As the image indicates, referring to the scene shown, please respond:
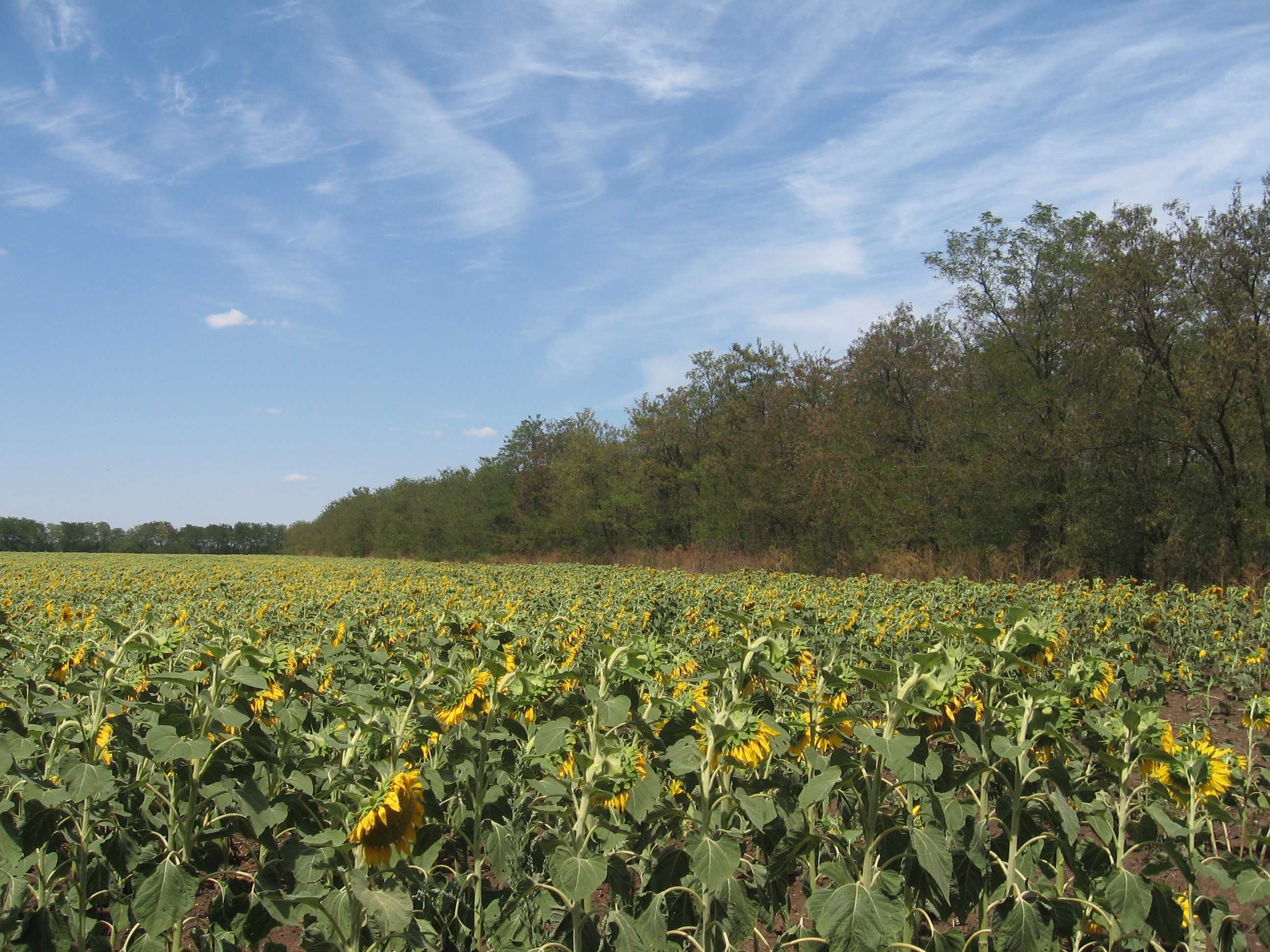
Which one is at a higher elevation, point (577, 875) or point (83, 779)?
point (83, 779)

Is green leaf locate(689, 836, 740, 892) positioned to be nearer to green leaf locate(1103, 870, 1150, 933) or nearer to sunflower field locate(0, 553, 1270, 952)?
sunflower field locate(0, 553, 1270, 952)

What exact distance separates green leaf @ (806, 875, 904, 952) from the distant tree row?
258ft

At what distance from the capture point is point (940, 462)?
2316 cm

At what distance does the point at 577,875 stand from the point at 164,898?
95 centimetres

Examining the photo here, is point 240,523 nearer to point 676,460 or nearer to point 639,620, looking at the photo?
point 676,460

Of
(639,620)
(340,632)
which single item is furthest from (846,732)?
(639,620)

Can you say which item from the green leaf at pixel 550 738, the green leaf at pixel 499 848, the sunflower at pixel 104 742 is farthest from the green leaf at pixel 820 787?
the sunflower at pixel 104 742

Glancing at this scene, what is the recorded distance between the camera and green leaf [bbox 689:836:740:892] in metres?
1.88

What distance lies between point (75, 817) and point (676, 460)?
119 feet

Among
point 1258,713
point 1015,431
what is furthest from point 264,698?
point 1015,431

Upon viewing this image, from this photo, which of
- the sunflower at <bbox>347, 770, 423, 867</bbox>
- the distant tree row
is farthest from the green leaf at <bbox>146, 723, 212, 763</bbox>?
the distant tree row

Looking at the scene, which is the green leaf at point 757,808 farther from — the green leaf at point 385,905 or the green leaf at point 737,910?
the green leaf at point 385,905

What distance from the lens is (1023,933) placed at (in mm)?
1910

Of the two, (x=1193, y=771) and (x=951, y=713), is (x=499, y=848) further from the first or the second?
(x=1193, y=771)
